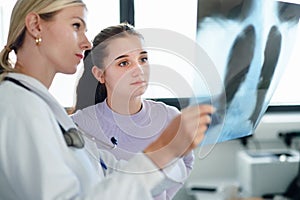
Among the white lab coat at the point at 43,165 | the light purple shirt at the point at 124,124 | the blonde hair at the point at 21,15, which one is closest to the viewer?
the white lab coat at the point at 43,165

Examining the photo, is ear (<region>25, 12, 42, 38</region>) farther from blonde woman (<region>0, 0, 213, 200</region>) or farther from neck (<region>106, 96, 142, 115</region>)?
neck (<region>106, 96, 142, 115</region>)

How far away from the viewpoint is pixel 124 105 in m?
0.67

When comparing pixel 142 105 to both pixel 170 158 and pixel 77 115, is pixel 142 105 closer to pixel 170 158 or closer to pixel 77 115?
pixel 77 115

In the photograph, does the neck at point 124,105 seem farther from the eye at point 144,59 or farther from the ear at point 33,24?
the ear at point 33,24

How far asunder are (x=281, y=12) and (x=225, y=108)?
27 cm

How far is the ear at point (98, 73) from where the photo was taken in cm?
67

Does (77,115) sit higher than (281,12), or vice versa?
(281,12)

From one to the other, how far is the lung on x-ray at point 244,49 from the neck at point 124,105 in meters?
0.17

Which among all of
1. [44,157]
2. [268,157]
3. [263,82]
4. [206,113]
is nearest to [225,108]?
[263,82]

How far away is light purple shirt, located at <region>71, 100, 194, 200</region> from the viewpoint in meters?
0.66

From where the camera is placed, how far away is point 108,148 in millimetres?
668

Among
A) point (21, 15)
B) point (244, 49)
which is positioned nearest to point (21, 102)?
point (21, 15)

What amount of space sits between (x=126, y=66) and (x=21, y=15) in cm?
20

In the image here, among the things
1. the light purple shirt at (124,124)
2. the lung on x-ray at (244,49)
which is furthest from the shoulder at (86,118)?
the lung on x-ray at (244,49)
